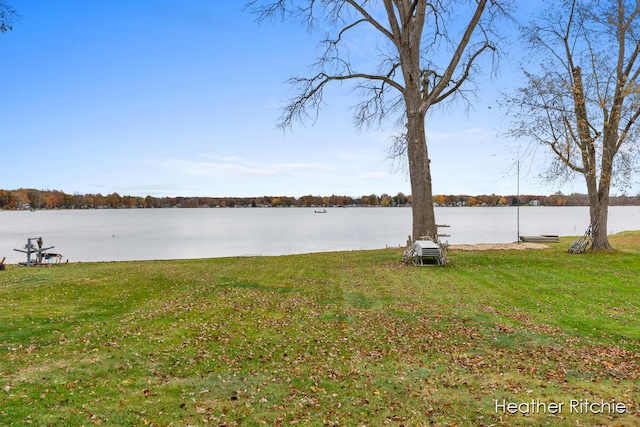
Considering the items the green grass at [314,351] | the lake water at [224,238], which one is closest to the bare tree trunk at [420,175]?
the green grass at [314,351]

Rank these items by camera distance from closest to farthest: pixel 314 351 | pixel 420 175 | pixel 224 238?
1. pixel 314 351
2. pixel 420 175
3. pixel 224 238

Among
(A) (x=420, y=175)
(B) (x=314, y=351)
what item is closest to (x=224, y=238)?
(A) (x=420, y=175)

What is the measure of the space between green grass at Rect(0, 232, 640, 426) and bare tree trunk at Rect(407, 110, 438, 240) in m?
5.62

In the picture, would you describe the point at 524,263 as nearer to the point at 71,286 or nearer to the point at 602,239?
the point at 602,239

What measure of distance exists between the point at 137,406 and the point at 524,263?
18171mm

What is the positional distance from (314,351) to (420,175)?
554 inches

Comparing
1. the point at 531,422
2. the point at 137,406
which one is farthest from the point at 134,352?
the point at 531,422

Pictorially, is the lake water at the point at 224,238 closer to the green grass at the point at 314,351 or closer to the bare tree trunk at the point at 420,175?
the bare tree trunk at the point at 420,175

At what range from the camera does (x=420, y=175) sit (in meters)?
Answer: 20.5

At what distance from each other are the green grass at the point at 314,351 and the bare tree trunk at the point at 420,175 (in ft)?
18.4

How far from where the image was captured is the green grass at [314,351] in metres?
5.78

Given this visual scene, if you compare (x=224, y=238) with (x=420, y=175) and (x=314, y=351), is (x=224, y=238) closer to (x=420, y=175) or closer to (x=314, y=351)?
(x=420, y=175)

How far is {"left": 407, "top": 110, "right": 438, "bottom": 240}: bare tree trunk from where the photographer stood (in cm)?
2042

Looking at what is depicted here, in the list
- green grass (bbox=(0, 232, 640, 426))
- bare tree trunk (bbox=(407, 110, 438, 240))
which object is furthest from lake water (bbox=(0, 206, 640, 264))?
green grass (bbox=(0, 232, 640, 426))
